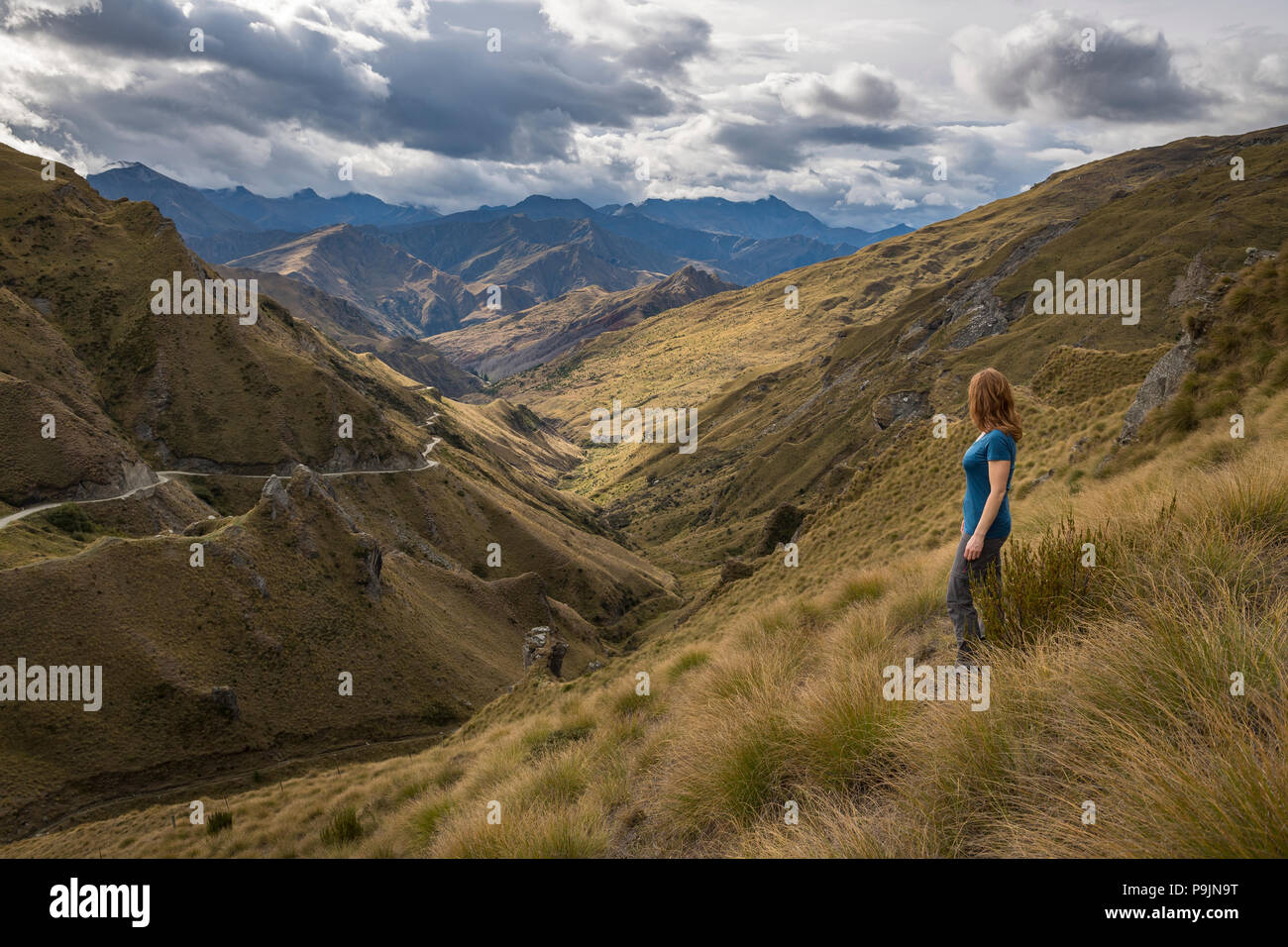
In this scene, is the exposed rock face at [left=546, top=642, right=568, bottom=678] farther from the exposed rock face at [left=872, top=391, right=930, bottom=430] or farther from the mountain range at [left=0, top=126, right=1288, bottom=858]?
the exposed rock face at [left=872, top=391, right=930, bottom=430]

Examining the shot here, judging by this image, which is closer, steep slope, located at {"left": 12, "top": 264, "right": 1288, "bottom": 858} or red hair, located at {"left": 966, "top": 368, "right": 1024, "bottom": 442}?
steep slope, located at {"left": 12, "top": 264, "right": 1288, "bottom": 858}

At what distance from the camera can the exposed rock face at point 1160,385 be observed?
700 inches

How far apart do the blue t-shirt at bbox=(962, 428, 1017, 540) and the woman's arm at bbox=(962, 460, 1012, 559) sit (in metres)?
0.09

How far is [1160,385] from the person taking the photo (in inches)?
726

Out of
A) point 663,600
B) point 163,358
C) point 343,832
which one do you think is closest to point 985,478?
point 343,832

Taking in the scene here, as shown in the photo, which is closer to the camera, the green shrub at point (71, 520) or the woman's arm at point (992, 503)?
the woman's arm at point (992, 503)

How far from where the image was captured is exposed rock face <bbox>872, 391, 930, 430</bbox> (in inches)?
2675

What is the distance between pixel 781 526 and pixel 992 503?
160 ft

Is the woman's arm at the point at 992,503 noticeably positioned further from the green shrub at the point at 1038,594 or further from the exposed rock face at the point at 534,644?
the exposed rock face at the point at 534,644

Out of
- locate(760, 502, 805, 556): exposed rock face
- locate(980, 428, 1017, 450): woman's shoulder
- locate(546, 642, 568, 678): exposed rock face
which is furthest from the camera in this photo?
locate(760, 502, 805, 556): exposed rock face

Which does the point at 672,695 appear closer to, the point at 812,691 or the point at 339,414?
the point at 812,691

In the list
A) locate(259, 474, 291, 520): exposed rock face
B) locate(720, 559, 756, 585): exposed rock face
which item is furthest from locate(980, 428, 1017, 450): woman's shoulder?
locate(259, 474, 291, 520): exposed rock face

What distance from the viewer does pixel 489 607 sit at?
69.1m

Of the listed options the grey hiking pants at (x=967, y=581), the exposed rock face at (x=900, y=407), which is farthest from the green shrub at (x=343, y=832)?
the exposed rock face at (x=900, y=407)
